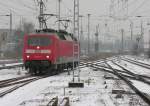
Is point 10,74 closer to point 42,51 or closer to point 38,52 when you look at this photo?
point 38,52

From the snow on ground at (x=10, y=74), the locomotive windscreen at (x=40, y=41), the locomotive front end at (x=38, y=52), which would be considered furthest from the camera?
the locomotive windscreen at (x=40, y=41)

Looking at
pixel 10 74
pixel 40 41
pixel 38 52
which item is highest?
pixel 40 41

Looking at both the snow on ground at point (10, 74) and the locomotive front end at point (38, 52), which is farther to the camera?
the locomotive front end at point (38, 52)

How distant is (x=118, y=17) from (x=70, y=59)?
8.59 meters

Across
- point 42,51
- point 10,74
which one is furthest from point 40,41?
point 10,74

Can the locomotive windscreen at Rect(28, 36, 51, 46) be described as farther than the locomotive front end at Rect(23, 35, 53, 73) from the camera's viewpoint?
Yes

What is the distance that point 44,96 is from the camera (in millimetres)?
13633

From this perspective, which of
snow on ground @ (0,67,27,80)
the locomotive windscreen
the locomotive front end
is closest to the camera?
snow on ground @ (0,67,27,80)

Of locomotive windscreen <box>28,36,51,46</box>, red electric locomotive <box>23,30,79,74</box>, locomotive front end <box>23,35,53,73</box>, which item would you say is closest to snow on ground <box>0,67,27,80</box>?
red electric locomotive <box>23,30,79,74</box>

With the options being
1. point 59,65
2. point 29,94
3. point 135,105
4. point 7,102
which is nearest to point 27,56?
point 59,65

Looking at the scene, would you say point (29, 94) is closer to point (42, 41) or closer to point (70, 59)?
point (42, 41)

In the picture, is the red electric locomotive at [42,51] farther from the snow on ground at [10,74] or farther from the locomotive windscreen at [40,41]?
the snow on ground at [10,74]

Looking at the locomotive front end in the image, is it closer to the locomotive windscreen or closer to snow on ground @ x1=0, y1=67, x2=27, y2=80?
the locomotive windscreen

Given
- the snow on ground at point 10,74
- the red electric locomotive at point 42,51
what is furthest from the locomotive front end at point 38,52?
the snow on ground at point 10,74
